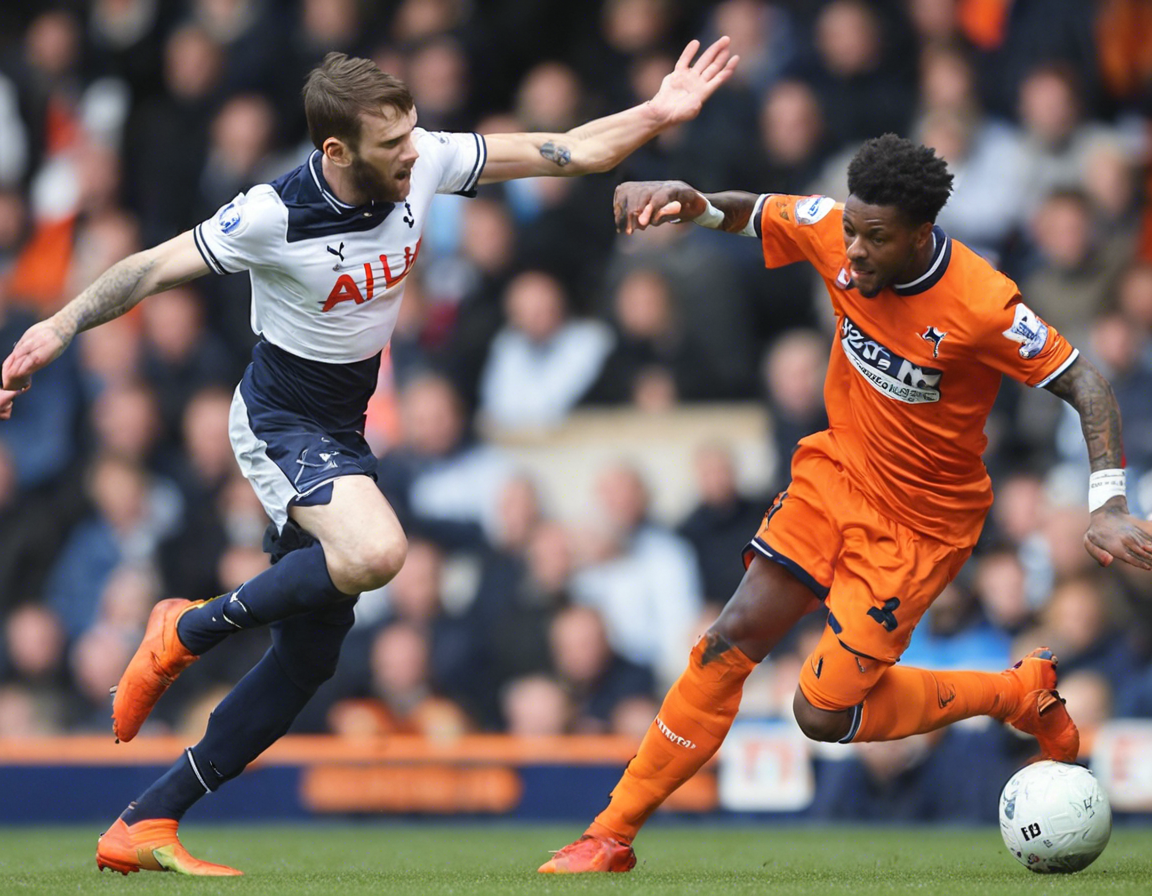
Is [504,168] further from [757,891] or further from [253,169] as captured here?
[253,169]

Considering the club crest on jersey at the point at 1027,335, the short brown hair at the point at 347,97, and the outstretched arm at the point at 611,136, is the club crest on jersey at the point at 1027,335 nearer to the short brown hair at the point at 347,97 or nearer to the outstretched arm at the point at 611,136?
the outstretched arm at the point at 611,136

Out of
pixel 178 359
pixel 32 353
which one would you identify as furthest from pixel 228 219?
pixel 178 359

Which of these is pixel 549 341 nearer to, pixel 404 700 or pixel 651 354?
pixel 651 354

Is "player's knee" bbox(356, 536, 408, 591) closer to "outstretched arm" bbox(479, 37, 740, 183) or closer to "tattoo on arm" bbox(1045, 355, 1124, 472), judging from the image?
"outstretched arm" bbox(479, 37, 740, 183)

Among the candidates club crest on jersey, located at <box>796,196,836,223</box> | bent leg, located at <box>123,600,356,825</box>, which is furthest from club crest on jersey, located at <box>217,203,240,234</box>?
club crest on jersey, located at <box>796,196,836,223</box>

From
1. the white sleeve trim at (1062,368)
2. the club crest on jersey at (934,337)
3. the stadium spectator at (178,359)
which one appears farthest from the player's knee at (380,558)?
the stadium spectator at (178,359)

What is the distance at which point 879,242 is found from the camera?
5.02m

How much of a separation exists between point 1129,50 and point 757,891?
21.4 ft

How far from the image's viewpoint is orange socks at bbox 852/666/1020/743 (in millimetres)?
5473

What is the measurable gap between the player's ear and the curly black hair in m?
1.58

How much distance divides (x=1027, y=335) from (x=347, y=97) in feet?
7.22

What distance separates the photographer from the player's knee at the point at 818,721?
211 inches

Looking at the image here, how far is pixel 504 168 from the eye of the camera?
223 inches

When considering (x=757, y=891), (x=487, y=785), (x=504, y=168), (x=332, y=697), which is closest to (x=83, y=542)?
(x=332, y=697)
